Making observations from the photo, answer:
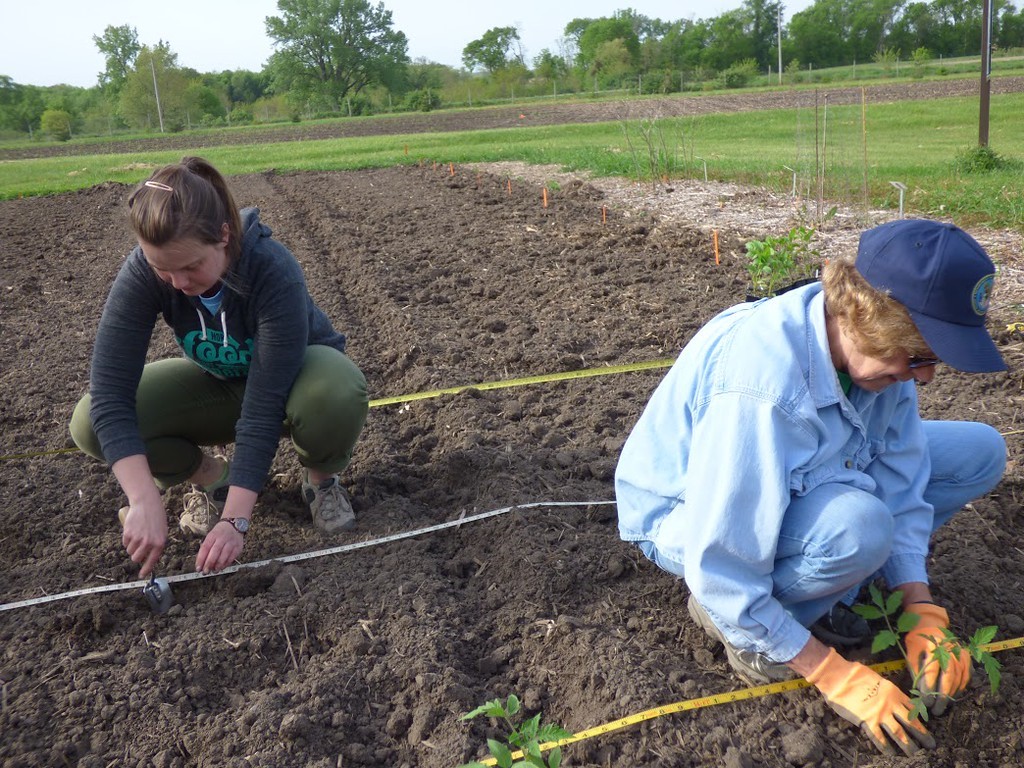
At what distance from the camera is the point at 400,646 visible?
237 cm

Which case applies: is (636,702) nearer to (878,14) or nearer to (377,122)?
(377,122)

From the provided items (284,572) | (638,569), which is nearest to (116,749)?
(284,572)

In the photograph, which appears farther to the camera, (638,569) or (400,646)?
(638,569)

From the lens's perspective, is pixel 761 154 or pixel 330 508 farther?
pixel 761 154

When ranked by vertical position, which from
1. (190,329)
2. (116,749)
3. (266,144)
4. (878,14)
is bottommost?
(116,749)

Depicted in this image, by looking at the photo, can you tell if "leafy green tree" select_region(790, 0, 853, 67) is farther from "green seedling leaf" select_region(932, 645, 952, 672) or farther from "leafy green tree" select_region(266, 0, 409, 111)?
"green seedling leaf" select_region(932, 645, 952, 672)

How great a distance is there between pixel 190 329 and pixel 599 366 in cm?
215

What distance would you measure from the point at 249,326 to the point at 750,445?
1715 mm

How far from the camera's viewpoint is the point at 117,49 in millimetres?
76312

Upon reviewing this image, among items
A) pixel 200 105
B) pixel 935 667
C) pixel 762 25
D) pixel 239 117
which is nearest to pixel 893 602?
pixel 935 667

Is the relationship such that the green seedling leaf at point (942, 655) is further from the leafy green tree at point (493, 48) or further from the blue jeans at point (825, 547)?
the leafy green tree at point (493, 48)

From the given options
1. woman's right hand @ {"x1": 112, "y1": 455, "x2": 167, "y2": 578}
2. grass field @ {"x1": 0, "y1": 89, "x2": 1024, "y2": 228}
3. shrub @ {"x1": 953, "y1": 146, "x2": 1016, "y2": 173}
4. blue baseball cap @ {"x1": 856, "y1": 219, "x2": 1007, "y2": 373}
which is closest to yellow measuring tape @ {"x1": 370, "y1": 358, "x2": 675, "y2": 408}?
woman's right hand @ {"x1": 112, "y1": 455, "x2": 167, "y2": 578}

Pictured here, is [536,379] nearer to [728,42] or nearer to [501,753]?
[501,753]

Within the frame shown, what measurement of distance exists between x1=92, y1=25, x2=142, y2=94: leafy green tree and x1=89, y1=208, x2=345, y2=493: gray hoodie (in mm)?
83148
